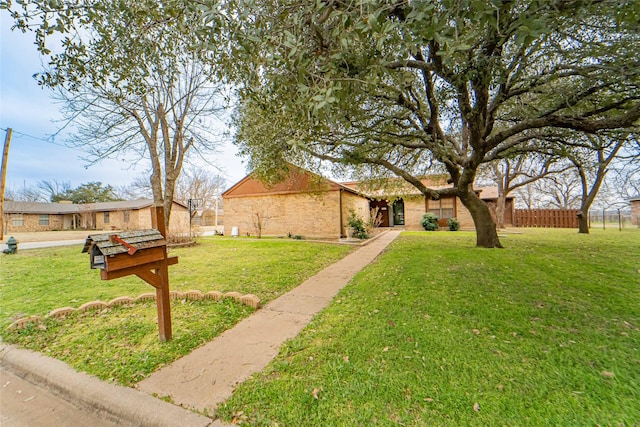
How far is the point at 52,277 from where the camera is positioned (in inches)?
251

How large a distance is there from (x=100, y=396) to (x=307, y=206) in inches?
548

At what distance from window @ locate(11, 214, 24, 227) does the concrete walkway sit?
38.5 m

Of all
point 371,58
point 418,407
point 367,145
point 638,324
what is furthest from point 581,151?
point 418,407

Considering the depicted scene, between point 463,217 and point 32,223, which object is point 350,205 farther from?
point 32,223

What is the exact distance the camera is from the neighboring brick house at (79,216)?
27172 mm

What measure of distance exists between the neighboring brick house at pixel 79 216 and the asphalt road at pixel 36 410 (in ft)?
82.7

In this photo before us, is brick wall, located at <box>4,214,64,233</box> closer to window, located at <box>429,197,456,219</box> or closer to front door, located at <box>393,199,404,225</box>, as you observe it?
front door, located at <box>393,199,404,225</box>

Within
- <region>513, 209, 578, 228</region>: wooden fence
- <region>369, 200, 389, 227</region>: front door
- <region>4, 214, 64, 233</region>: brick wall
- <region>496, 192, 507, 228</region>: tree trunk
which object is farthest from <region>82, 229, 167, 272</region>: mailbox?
<region>4, 214, 64, 233</region>: brick wall

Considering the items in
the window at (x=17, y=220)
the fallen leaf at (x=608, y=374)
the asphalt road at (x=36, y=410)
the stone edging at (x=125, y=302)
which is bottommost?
the asphalt road at (x=36, y=410)

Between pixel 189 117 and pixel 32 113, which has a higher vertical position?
pixel 189 117

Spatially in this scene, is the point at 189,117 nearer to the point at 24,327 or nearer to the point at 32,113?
the point at 32,113

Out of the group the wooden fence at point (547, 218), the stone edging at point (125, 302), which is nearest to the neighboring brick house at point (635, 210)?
the wooden fence at point (547, 218)

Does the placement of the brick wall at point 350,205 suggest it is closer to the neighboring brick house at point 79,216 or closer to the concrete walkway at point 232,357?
the concrete walkway at point 232,357

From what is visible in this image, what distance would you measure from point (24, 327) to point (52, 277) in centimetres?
388
